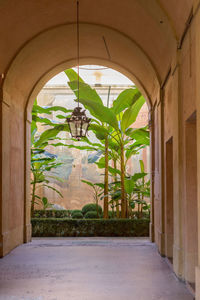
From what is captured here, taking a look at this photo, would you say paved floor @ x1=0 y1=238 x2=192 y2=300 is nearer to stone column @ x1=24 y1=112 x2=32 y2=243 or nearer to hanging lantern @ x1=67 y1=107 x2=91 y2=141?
stone column @ x1=24 y1=112 x2=32 y2=243

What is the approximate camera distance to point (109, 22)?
8.18 m

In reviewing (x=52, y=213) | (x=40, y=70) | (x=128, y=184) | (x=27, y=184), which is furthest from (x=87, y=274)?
(x=52, y=213)

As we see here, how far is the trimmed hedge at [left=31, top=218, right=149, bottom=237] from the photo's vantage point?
38.0 ft

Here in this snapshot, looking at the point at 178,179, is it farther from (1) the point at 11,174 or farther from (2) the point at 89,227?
(2) the point at 89,227

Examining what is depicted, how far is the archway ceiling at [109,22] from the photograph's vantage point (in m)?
6.51

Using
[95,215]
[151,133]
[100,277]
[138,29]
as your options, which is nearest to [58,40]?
[138,29]

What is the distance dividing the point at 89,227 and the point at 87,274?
5557 millimetres

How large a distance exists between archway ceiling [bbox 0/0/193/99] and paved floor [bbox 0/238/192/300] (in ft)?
11.8

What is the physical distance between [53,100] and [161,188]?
10396 mm

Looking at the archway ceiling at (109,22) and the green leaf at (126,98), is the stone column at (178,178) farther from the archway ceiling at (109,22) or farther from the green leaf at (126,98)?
the green leaf at (126,98)

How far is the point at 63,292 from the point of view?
534 cm

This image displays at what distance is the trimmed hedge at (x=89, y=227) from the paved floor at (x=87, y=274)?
2.29m

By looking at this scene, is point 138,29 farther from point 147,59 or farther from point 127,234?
point 127,234

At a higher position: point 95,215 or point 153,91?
point 153,91
